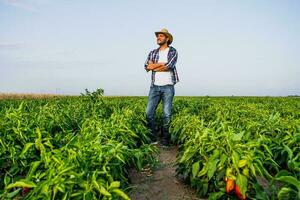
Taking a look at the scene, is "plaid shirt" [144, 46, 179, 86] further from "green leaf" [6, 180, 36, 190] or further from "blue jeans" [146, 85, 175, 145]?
"green leaf" [6, 180, 36, 190]

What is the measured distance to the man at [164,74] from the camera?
7168 millimetres

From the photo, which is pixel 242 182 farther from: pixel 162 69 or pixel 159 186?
pixel 162 69

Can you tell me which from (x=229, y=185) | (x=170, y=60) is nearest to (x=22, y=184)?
(x=229, y=185)

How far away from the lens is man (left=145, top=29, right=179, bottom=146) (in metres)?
7.17

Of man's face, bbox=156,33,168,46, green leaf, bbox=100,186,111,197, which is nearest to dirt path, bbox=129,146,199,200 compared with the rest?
green leaf, bbox=100,186,111,197

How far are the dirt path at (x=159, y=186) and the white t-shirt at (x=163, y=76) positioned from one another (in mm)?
2286

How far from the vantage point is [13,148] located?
3.31 meters

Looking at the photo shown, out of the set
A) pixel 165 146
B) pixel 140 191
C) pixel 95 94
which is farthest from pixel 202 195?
pixel 95 94

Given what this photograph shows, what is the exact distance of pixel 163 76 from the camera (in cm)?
726

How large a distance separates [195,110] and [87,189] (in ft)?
26.2

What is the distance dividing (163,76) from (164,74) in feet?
0.14

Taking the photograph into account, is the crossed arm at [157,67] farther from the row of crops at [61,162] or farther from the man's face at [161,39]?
the row of crops at [61,162]

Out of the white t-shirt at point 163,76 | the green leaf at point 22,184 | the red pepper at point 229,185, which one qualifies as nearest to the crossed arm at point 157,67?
the white t-shirt at point 163,76

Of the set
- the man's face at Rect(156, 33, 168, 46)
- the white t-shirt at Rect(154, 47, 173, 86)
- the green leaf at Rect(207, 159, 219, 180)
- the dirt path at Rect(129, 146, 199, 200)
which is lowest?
the dirt path at Rect(129, 146, 199, 200)
